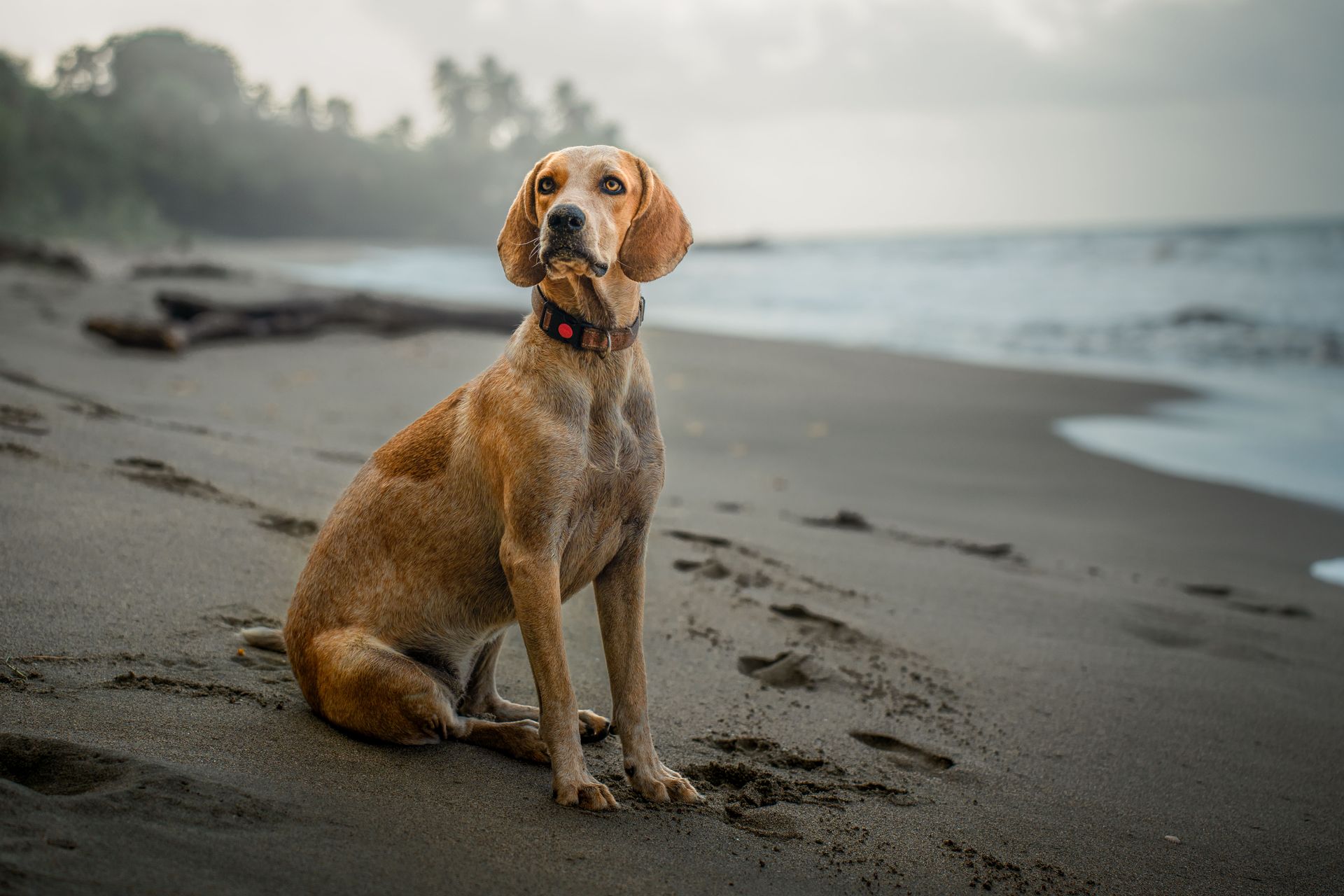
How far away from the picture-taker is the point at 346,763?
271 cm

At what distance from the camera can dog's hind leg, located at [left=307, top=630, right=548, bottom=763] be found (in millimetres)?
2816

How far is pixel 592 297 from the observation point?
2.93 m

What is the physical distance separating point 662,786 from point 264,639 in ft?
5.04

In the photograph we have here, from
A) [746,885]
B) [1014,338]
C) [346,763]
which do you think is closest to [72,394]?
[346,763]

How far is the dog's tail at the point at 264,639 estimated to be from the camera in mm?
3426

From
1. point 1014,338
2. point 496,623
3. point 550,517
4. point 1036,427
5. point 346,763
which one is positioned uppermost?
point 1014,338

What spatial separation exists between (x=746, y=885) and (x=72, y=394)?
20.8ft

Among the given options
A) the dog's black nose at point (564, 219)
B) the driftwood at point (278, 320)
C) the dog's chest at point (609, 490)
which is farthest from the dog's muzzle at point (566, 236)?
the driftwood at point (278, 320)

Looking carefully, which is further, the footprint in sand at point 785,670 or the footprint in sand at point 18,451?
the footprint in sand at point 18,451

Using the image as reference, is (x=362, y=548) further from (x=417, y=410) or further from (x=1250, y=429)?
(x=1250, y=429)

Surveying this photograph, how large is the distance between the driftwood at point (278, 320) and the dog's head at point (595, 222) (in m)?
8.00

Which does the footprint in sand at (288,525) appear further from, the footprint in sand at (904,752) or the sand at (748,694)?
the footprint in sand at (904,752)

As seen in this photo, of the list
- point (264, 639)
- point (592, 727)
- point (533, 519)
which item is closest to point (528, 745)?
point (592, 727)

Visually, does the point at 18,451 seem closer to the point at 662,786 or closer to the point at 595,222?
the point at 595,222
